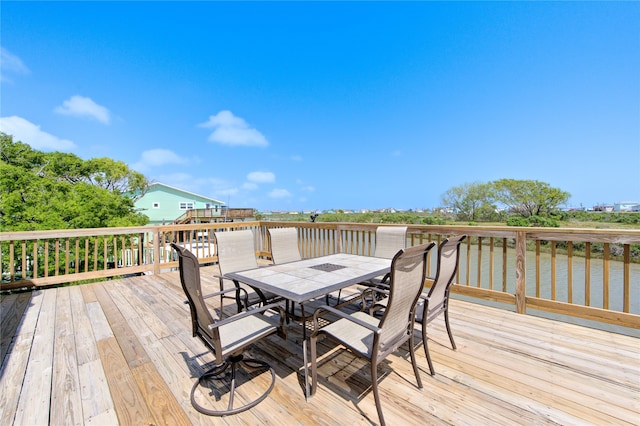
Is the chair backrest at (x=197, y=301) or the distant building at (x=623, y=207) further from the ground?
the distant building at (x=623, y=207)

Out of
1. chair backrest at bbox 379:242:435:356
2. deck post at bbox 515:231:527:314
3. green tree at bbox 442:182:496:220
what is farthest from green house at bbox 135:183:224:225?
chair backrest at bbox 379:242:435:356

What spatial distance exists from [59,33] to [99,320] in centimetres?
1034

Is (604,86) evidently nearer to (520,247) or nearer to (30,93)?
(520,247)

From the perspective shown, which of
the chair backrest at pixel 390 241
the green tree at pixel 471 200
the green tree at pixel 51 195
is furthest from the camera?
the green tree at pixel 51 195

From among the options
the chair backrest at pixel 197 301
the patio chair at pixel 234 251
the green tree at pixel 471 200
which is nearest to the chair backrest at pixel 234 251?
the patio chair at pixel 234 251

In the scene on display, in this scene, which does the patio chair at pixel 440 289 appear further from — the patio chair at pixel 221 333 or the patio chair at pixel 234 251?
the patio chair at pixel 234 251

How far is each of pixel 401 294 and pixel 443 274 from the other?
835mm

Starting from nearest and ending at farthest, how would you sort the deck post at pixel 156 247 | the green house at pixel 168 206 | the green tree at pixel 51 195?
the deck post at pixel 156 247
the green tree at pixel 51 195
the green house at pixel 168 206

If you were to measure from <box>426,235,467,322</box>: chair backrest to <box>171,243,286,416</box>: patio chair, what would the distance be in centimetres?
126

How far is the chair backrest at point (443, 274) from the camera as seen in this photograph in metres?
2.03

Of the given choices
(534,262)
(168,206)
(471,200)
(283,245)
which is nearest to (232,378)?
(283,245)

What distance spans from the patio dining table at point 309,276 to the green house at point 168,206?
57.0 feet

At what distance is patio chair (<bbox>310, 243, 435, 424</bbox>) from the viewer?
145 centimetres

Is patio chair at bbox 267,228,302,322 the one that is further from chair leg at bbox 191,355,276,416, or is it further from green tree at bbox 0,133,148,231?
green tree at bbox 0,133,148,231
